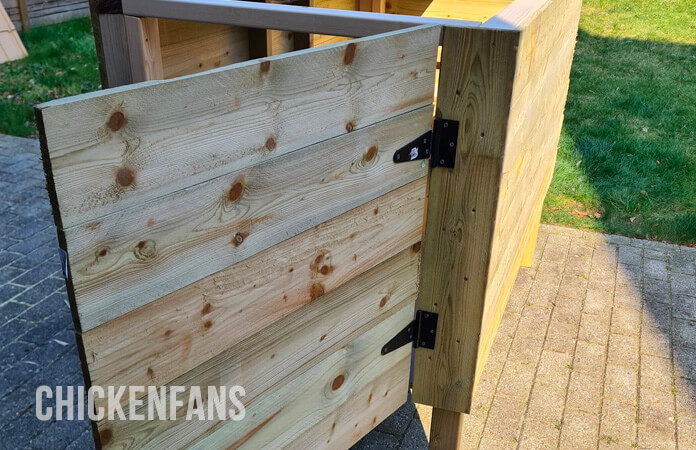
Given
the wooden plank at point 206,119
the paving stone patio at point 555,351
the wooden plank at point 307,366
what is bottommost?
the paving stone patio at point 555,351

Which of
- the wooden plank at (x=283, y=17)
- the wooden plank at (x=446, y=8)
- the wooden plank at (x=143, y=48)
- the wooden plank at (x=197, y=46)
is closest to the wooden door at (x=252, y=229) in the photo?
the wooden plank at (x=283, y=17)

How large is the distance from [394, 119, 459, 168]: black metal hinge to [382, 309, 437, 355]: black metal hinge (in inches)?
20.6

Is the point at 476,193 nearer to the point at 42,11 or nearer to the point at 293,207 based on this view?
the point at 293,207

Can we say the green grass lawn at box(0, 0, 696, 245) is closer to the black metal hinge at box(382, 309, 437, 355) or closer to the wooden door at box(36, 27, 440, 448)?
the black metal hinge at box(382, 309, 437, 355)

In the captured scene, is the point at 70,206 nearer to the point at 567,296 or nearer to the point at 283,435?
the point at 283,435

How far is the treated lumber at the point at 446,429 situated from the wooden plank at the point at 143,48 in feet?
5.04

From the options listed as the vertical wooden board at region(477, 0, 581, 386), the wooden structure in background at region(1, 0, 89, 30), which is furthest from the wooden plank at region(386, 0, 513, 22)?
the wooden structure in background at region(1, 0, 89, 30)

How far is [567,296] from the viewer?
4191 millimetres

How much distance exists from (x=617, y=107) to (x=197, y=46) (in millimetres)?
6188

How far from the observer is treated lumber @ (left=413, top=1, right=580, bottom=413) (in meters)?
1.85

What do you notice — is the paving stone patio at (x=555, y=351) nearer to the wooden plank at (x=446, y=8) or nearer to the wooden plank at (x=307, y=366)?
the wooden plank at (x=307, y=366)

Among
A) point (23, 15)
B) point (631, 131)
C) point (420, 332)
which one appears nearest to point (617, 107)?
point (631, 131)

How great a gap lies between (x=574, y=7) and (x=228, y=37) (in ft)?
5.62

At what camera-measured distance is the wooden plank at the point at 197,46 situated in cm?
247
